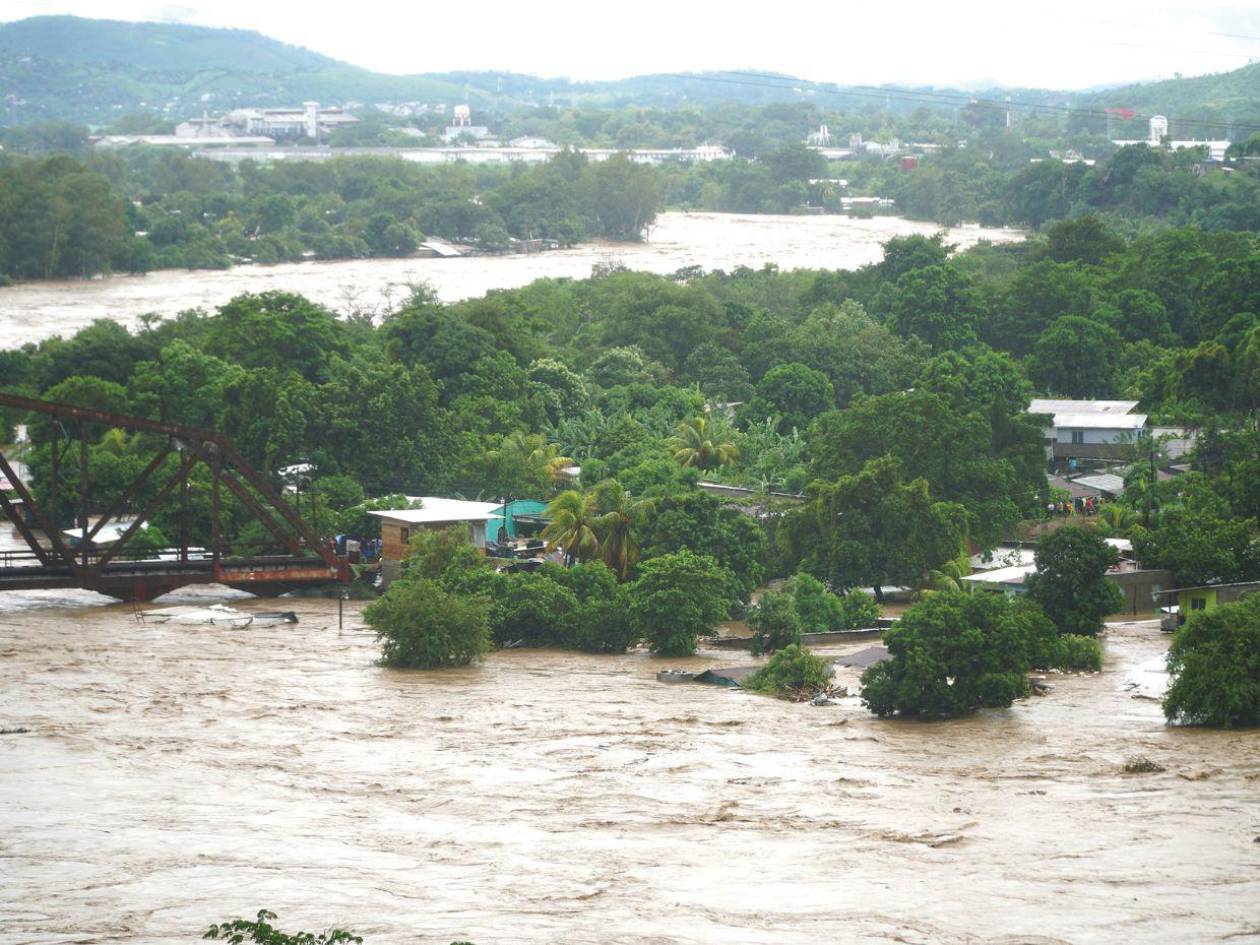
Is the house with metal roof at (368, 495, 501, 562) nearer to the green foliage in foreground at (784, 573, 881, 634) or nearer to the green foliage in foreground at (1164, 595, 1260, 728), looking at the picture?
the green foliage in foreground at (784, 573, 881, 634)

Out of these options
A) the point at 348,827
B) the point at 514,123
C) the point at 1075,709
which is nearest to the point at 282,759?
the point at 348,827

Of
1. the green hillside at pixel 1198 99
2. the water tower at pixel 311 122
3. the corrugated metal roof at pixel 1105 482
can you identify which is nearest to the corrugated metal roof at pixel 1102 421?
the corrugated metal roof at pixel 1105 482

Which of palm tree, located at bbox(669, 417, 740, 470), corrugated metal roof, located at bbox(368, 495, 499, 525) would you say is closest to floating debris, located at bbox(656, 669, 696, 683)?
corrugated metal roof, located at bbox(368, 495, 499, 525)

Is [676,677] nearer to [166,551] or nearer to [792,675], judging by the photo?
[792,675]

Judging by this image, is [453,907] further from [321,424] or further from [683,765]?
[321,424]

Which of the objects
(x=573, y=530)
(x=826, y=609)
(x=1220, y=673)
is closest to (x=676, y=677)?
(x=826, y=609)

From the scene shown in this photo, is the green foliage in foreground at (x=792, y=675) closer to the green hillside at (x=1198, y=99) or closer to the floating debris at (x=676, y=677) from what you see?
the floating debris at (x=676, y=677)
